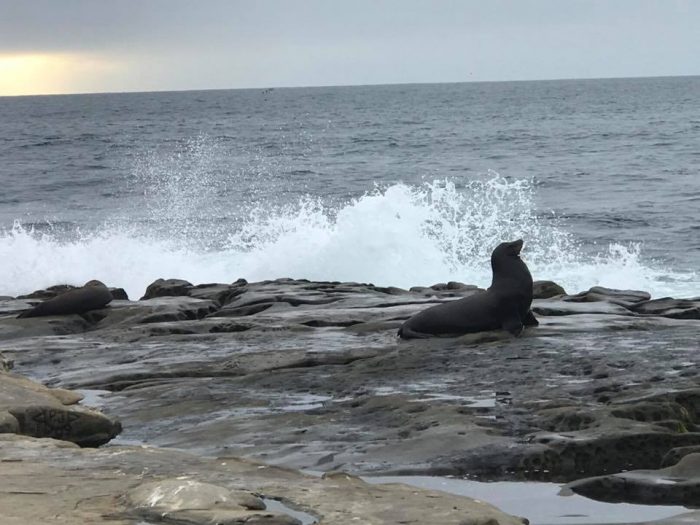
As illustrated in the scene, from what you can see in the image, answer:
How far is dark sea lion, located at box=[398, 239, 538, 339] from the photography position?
10.1m

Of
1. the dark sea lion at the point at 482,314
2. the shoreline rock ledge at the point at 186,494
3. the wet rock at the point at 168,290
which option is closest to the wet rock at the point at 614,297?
the dark sea lion at the point at 482,314

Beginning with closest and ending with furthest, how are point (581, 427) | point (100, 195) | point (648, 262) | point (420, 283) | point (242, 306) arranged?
1. point (581, 427)
2. point (242, 306)
3. point (420, 283)
4. point (648, 262)
5. point (100, 195)

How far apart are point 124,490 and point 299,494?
78 centimetres

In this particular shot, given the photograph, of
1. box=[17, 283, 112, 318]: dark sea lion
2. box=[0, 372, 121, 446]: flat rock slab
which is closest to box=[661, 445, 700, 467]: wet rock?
box=[0, 372, 121, 446]: flat rock slab

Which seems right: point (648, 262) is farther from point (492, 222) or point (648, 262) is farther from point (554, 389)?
point (554, 389)

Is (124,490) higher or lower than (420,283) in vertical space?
higher

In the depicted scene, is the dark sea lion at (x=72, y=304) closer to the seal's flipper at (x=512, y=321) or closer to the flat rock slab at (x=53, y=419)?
the seal's flipper at (x=512, y=321)

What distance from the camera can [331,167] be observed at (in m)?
42.8

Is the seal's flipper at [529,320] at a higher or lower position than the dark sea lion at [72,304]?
higher

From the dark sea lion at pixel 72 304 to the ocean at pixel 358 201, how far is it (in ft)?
22.4

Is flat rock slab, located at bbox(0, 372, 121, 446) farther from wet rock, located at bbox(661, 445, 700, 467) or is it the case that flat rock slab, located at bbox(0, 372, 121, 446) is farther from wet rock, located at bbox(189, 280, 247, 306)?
wet rock, located at bbox(189, 280, 247, 306)

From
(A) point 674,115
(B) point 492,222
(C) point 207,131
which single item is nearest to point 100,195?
(B) point 492,222

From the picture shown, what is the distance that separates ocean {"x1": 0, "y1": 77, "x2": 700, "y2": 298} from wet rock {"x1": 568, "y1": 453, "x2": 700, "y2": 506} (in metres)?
12.7

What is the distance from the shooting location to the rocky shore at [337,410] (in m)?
Answer: 4.99
